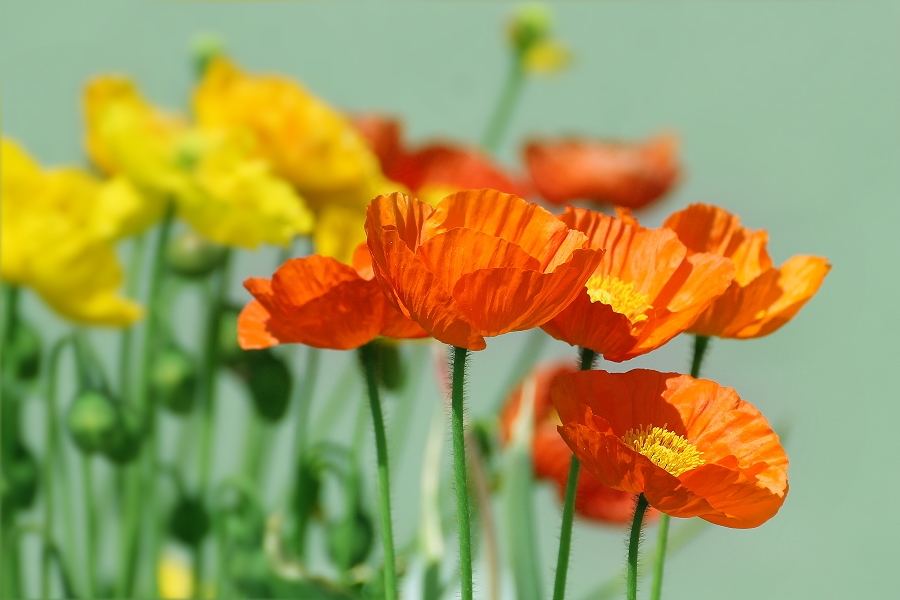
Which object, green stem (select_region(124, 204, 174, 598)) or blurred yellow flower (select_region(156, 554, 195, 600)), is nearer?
green stem (select_region(124, 204, 174, 598))

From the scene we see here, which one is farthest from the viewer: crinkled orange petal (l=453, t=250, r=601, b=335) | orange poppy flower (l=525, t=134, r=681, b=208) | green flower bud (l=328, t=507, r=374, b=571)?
orange poppy flower (l=525, t=134, r=681, b=208)

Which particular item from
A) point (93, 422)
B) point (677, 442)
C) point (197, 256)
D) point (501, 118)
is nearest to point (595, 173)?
point (501, 118)

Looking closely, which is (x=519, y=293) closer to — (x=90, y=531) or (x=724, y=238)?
(x=724, y=238)

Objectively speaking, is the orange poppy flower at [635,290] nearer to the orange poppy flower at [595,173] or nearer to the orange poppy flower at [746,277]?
the orange poppy flower at [746,277]

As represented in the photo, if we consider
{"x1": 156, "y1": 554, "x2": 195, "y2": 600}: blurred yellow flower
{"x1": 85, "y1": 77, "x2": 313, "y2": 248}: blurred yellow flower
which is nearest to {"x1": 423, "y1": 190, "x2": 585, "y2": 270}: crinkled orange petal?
{"x1": 85, "y1": 77, "x2": 313, "y2": 248}: blurred yellow flower

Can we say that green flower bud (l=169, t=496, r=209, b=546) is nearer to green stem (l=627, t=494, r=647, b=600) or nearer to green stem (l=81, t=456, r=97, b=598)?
green stem (l=81, t=456, r=97, b=598)

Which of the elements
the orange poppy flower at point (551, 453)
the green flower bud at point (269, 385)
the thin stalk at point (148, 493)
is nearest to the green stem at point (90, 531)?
the thin stalk at point (148, 493)

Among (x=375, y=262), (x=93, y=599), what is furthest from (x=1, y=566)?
(x=375, y=262)
